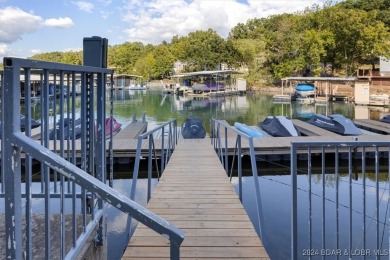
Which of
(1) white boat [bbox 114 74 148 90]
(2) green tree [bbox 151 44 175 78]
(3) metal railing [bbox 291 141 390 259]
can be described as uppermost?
(2) green tree [bbox 151 44 175 78]

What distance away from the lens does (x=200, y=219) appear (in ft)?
14.1

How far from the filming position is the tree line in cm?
4022

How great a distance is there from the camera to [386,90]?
3591cm

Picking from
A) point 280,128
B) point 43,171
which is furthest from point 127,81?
point 43,171

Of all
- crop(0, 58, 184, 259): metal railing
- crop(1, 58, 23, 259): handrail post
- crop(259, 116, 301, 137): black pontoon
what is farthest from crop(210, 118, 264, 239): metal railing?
crop(1, 58, 23, 259): handrail post

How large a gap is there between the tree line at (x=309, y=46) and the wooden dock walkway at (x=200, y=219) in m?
29.2

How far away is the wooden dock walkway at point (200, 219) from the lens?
11.2ft

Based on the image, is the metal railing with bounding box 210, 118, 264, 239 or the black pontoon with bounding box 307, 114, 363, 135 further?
the black pontoon with bounding box 307, 114, 363, 135

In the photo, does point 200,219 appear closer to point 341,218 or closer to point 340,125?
point 341,218

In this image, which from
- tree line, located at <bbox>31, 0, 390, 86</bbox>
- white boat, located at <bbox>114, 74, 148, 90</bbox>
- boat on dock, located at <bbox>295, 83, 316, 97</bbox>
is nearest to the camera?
boat on dock, located at <bbox>295, 83, 316, 97</bbox>

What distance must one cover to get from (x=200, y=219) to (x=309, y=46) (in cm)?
4303

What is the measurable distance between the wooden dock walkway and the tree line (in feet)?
95.7

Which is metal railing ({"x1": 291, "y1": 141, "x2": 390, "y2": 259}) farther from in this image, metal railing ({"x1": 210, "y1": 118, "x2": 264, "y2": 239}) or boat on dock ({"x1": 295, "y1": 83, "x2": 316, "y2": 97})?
boat on dock ({"x1": 295, "y1": 83, "x2": 316, "y2": 97})

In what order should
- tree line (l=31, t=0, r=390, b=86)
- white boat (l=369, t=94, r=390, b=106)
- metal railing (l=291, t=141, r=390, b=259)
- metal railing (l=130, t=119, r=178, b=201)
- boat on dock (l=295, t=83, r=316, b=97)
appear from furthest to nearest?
1. tree line (l=31, t=0, r=390, b=86)
2. boat on dock (l=295, t=83, r=316, b=97)
3. white boat (l=369, t=94, r=390, b=106)
4. metal railing (l=130, t=119, r=178, b=201)
5. metal railing (l=291, t=141, r=390, b=259)
